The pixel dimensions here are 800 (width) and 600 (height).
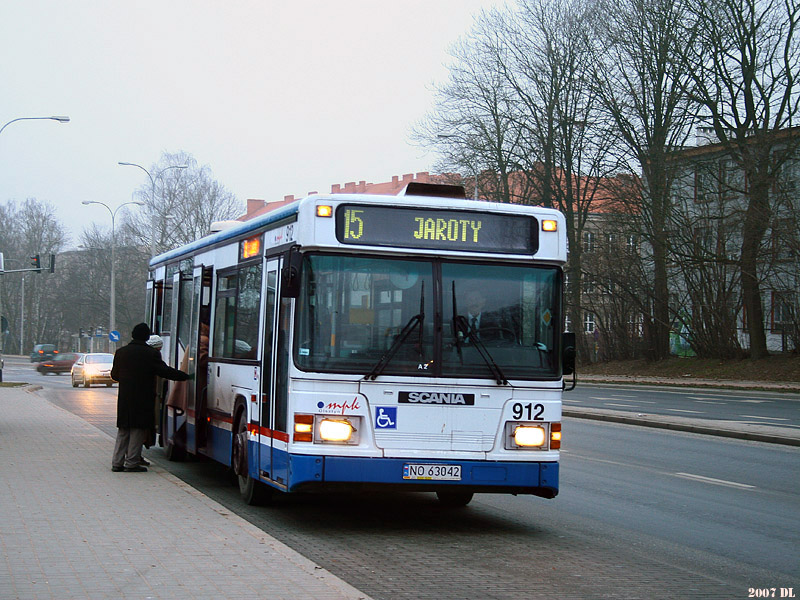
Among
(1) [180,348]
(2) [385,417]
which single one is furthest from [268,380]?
(1) [180,348]

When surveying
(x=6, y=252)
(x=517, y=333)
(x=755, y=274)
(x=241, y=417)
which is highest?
(x=6, y=252)

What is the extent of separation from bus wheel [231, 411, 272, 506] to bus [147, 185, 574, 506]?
72cm

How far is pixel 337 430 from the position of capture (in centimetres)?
913

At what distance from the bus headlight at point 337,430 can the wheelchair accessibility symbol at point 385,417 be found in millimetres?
188

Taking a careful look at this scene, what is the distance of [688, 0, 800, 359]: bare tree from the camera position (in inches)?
1512

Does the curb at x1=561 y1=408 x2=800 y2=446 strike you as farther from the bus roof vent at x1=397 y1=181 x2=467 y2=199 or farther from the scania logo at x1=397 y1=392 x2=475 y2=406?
the scania logo at x1=397 y1=392 x2=475 y2=406

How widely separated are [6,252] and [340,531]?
93323 mm

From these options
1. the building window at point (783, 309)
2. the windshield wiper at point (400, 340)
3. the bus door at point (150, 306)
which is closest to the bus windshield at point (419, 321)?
the windshield wiper at point (400, 340)

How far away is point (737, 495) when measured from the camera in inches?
492

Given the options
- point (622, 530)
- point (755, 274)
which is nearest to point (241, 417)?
point (622, 530)

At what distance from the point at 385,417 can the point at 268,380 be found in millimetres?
1335

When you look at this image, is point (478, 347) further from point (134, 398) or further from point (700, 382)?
point (700, 382)

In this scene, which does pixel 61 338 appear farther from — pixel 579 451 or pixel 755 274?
pixel 579 451

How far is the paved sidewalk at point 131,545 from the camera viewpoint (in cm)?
654
